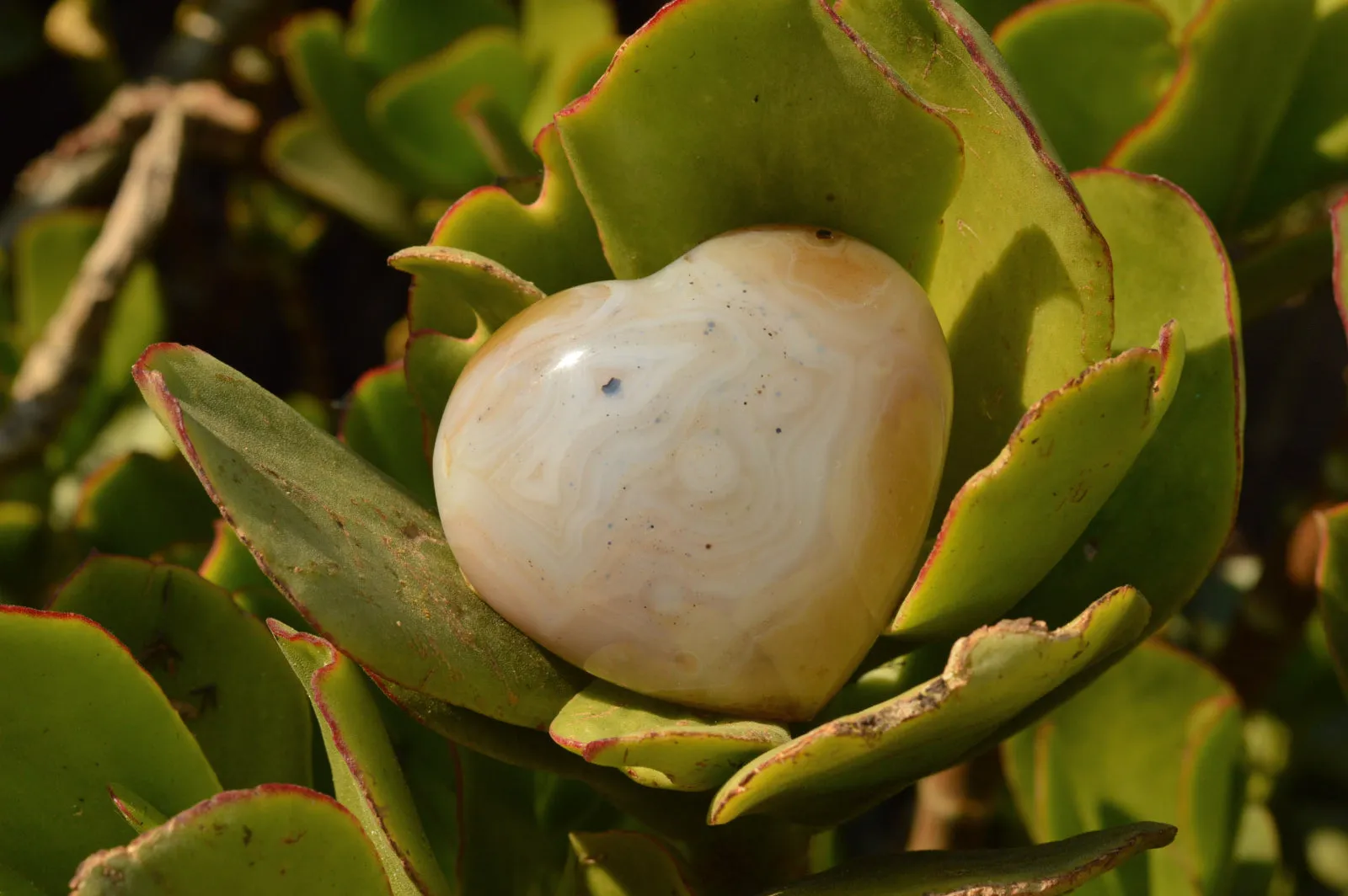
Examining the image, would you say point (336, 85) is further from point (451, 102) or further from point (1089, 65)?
point (1089, 65)

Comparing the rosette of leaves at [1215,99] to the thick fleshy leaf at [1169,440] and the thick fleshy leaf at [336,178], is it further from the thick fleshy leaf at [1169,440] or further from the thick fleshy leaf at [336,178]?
the thick fleshy leaf at [336,178]

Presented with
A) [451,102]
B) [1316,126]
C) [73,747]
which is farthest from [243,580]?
[1316,126]

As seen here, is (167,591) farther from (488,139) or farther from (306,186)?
(306,186)

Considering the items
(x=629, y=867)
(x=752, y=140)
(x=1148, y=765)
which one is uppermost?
(x=752, y=140)

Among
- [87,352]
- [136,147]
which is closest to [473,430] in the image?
[87,352]

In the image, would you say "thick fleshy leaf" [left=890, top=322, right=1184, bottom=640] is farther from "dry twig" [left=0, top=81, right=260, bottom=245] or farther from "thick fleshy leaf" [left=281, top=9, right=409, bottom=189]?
"dry twig" [left=0, top=81, right=260, bottom=245]

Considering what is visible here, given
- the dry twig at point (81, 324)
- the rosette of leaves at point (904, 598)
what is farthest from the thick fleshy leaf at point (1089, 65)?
the dry twig at point (81, 324)
